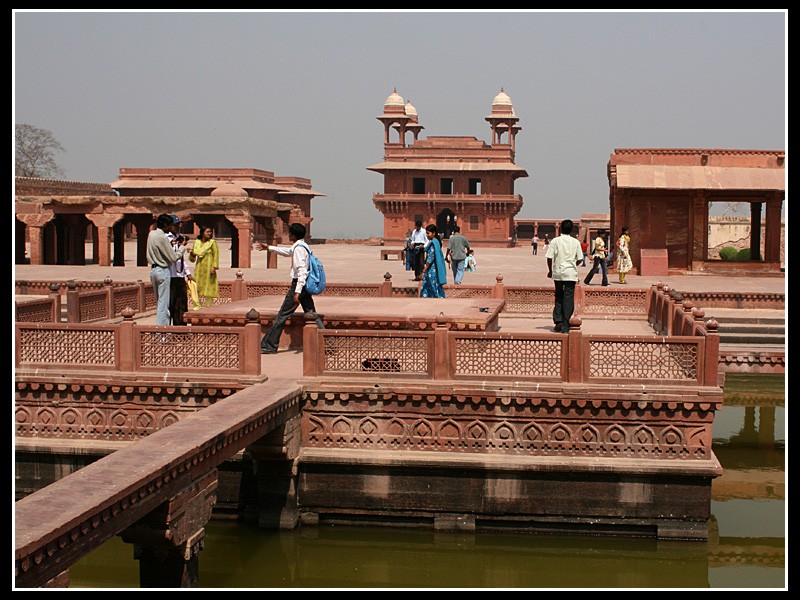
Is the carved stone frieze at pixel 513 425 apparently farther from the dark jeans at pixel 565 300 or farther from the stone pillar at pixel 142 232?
the stone pillar at pixel 142 232

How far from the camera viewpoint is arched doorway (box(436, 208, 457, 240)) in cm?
6144

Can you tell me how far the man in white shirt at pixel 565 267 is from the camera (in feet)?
37.6

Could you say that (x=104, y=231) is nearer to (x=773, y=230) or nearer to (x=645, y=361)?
(x=773, y=230)

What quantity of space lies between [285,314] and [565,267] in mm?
3176

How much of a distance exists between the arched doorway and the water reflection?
52248 millimetres

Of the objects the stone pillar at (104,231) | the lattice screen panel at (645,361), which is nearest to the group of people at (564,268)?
the lattice screen panel at (645,361)

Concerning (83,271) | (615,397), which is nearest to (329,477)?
(615,397)

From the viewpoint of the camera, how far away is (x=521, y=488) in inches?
349

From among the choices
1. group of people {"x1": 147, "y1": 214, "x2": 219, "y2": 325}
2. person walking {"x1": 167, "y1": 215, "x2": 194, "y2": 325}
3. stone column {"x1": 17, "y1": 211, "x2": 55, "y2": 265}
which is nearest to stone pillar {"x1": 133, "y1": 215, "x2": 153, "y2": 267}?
stone column {"x1": 17, "y1": 211, "x2": 55, "y2": 265}

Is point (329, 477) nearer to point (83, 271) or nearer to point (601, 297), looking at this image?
point (601, 297)

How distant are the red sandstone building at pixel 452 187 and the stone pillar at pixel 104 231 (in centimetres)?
3027

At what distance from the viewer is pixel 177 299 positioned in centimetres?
1168

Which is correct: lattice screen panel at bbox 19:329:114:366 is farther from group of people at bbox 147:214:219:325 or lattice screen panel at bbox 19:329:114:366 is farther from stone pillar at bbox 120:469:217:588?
stone pillar at bbox 120:469:217:588

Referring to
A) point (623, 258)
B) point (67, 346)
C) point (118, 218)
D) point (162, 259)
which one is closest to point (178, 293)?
point (162, 259)
